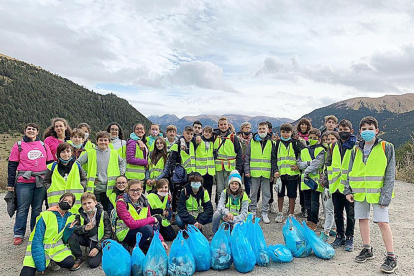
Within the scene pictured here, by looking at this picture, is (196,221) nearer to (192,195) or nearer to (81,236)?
(192,195)

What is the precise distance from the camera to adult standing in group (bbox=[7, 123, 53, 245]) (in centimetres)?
503

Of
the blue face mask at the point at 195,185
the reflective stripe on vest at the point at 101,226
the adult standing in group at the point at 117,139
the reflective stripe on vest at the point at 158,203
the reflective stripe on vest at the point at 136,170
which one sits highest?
the adult standing in group at the point at 117,139

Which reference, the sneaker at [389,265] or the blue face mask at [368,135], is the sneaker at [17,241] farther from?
the blue face mask at [368,135]

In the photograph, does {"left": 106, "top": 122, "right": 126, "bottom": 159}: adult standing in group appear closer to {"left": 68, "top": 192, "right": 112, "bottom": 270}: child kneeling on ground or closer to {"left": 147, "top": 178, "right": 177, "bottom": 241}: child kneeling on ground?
{"left": 147, "top": 178, "right": 177, "bottom": 241}: child kneeling on ground

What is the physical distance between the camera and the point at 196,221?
17.6ft

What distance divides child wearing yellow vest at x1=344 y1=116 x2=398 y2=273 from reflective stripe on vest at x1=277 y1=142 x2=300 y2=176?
1.74m

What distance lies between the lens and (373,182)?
4.09 meters

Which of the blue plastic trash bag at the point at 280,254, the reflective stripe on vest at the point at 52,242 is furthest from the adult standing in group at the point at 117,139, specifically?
the blue plastic trash bag at the point at 280,254

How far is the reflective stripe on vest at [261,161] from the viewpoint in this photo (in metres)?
6.35

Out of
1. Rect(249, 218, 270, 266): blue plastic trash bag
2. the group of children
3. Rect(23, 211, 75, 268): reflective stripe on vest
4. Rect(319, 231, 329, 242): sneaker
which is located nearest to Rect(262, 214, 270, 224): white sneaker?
the group of children

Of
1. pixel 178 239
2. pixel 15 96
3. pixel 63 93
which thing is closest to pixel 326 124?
pixel 178 239

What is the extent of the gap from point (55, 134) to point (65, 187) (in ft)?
4.41

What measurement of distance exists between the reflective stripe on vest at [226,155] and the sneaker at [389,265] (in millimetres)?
3189

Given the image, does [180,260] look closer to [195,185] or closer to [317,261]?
[195,185]
